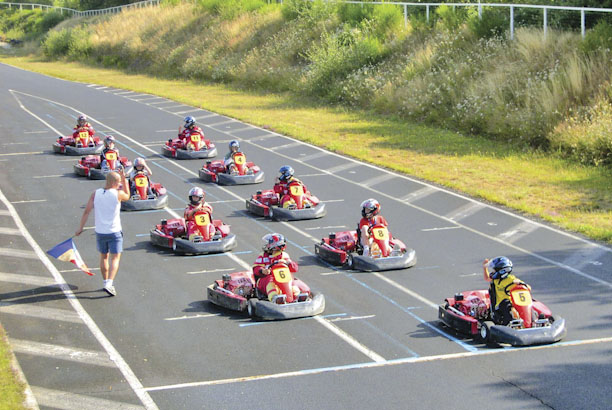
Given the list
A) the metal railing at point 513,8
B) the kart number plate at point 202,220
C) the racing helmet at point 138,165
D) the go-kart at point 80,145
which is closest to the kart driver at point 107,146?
the go-kart at point 80,145

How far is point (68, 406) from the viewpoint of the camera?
1069 centimetres

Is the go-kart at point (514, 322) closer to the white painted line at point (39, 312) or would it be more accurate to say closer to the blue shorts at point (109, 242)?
the blue shorts at point (109, 242)

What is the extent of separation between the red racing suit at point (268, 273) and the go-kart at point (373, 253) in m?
2.39

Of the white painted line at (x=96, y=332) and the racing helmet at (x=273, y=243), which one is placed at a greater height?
the racing helmet at (x=273, y=243)

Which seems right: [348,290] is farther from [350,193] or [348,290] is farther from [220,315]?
[350,193]

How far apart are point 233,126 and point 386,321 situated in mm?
22256

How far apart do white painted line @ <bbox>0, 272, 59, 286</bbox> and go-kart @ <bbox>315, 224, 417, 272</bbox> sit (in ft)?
17.0

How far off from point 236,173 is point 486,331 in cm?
1309

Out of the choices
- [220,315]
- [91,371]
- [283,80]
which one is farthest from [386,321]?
[283,80]

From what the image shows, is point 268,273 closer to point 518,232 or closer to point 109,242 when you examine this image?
point 109,242

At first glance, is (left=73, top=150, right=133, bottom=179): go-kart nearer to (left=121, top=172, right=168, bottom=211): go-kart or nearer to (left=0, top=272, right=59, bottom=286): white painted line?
(left=121, top=172, right=168, bottom=211): go-kart

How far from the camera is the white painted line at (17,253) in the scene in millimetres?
17719

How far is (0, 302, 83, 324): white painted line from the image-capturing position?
551 inches

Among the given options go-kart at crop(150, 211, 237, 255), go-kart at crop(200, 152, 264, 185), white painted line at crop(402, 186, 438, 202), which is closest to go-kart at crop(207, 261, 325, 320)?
go-kart at crop(150, 211, 237, 255)
